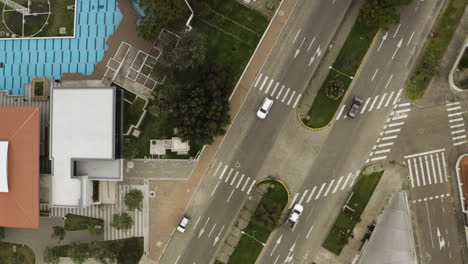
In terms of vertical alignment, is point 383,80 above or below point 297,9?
below

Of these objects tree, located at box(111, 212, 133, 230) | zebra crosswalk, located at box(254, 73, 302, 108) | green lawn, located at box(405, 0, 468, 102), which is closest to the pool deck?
zebra crosswalk, located at box(254, 73, 302, 108)

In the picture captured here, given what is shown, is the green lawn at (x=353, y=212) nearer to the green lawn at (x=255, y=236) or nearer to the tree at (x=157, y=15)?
the green lawn at (x=255, y=236)

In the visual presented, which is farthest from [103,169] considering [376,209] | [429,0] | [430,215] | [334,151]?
[429,0]

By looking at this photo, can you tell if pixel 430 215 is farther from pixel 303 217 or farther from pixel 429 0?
pixel 429 0

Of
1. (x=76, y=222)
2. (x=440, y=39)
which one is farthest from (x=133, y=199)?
(x=440, y=39)

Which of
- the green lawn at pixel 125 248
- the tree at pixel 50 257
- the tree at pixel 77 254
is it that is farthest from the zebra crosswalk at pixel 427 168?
the tree at pixel 50 257

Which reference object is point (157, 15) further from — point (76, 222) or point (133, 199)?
point (76, 222)
